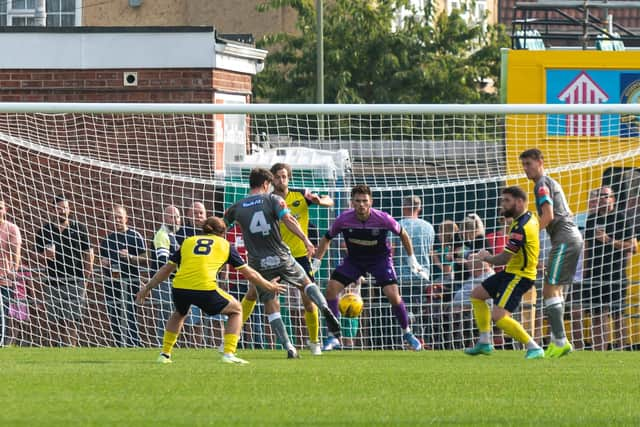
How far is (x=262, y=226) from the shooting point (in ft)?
41.6

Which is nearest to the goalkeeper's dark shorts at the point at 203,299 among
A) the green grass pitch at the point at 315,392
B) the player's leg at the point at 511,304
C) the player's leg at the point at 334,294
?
the green grass pitch at the point at 315,392

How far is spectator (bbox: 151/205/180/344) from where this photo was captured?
15.0 metres

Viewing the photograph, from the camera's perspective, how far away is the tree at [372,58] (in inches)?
1481

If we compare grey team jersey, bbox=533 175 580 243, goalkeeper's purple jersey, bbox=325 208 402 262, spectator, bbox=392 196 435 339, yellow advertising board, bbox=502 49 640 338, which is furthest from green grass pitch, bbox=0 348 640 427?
yellow advertising board, bbox=502 49 640 338

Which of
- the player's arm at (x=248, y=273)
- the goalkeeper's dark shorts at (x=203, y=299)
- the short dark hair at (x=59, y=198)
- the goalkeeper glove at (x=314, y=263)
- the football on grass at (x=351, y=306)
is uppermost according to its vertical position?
the short dark hair at (x=59, y=198)

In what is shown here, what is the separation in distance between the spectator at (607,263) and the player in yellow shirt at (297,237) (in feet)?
11.0

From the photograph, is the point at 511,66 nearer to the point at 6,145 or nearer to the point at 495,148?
the point at 495,148

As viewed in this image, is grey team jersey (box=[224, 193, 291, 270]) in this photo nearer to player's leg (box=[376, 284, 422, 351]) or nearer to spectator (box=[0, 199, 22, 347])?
player's leg (box=[376, 284, 422, 351])

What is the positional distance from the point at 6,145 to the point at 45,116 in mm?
1750

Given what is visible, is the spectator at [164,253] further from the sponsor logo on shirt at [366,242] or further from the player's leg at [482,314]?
the player's leg at [482,314]

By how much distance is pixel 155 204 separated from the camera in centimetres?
1664

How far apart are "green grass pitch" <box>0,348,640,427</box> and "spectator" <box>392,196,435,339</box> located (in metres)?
3.19

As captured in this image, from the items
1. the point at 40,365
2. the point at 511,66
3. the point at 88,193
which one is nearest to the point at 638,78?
the point at 511,66

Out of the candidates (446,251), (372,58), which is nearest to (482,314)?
(446,251)
